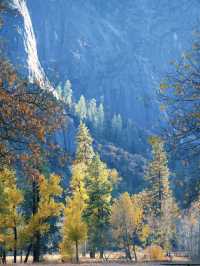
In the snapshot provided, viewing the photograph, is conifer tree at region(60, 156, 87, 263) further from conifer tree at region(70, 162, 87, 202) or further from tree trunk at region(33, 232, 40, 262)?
tree trunk at region(33, 232, 40, 262)

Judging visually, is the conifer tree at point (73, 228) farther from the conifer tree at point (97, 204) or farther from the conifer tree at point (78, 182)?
the conifer tree at point (97, 204)

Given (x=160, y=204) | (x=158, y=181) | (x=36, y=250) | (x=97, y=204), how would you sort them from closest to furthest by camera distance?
(x=36, y=250) → (x=97, y=204) → (x=160, y=204) → (x=158, y=181)

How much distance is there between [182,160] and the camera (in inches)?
501

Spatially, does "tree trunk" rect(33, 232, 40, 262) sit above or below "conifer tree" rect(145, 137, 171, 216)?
below

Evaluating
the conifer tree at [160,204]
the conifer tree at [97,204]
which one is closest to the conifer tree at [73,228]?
the conifer tree at [97,204]

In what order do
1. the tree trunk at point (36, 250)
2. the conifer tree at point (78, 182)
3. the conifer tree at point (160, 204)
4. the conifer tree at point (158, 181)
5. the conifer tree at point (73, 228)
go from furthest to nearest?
the conifer tree at point (158, 181) → the conifer tree at point (160, 204) → the conifer tree at point (78, 182) → the conifer tree at point (73, 228) → the tree trunk at point (36, 250)

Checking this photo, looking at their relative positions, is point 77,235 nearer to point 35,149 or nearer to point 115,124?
point 35,149

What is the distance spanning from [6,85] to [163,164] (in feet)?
175

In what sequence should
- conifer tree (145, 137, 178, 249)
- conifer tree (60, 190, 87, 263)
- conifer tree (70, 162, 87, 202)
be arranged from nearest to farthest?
conifer tree (60, 190, 87, 263)
conifer tree (70, 162, 87, 202)
conifer tree (145, 137, 178, 249)

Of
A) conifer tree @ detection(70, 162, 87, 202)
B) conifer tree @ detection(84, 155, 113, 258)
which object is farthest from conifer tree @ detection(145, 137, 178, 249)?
conifer tree @ detection(70, 162, 87, 202)

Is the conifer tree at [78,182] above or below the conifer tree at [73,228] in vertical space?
above

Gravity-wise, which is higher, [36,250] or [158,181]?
[158,181]

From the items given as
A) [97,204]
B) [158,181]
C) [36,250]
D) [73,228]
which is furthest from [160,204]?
[36,250]

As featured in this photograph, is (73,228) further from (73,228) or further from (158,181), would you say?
(158,181)
